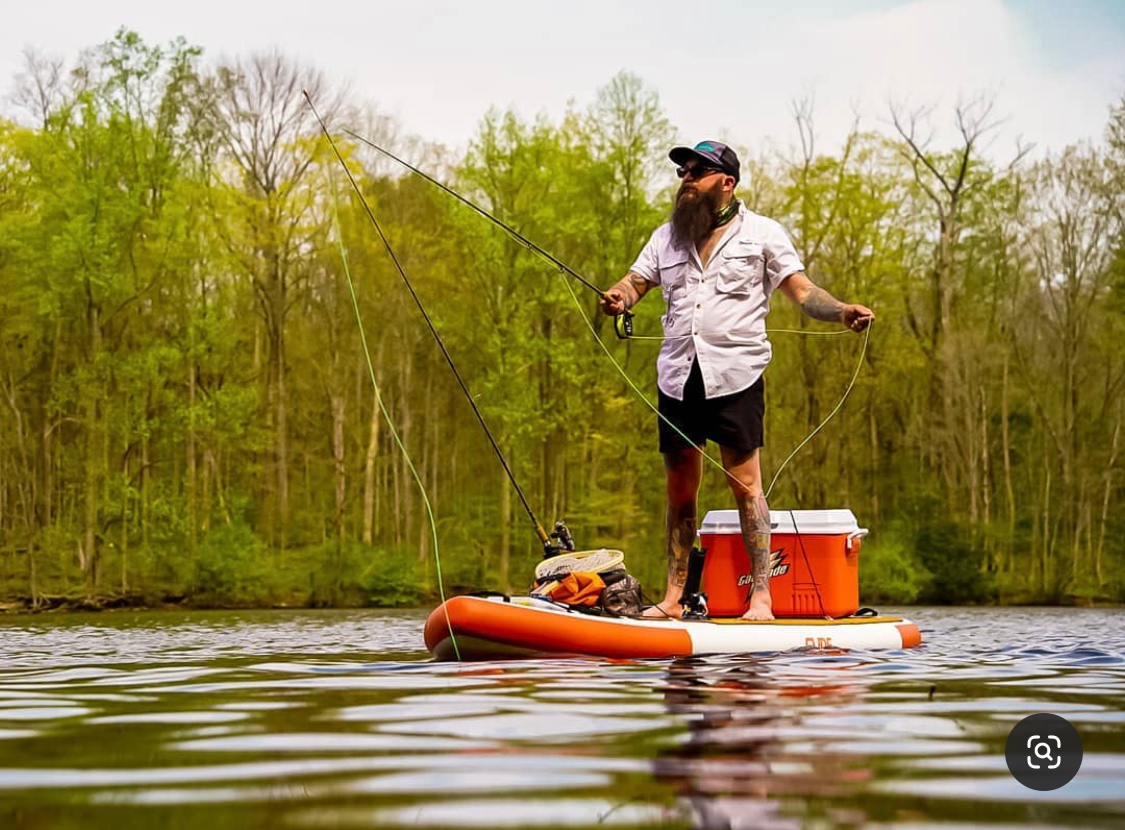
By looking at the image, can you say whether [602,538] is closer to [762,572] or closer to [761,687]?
[762,572]

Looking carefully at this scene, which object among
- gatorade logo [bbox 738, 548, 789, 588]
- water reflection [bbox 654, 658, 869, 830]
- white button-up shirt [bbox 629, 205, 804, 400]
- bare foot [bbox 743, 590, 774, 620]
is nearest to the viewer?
water reflection [bbox 654, 658, 869, 830]

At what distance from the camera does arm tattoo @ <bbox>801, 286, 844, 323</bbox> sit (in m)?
7.35

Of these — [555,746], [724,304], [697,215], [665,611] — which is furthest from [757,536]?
[555,746]

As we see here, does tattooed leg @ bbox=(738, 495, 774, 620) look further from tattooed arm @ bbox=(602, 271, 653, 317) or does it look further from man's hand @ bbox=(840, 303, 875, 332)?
tattooed arm @ bbox=(602, 271, 653, 317)

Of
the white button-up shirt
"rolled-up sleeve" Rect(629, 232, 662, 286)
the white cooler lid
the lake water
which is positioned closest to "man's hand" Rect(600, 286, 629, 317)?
the white button-up shirt

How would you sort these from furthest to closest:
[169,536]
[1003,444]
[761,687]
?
[1003,444]
[169,536]
[761,687]

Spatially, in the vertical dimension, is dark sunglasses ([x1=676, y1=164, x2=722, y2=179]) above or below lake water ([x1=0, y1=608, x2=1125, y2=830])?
above

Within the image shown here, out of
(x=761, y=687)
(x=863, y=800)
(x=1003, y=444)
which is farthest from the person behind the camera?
(x=1003, y=444)

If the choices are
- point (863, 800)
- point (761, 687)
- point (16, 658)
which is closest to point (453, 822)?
point (863, 800)

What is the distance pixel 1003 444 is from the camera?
35.3 m

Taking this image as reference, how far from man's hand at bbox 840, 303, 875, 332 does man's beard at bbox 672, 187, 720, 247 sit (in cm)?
89

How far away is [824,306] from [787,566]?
4.94 ft

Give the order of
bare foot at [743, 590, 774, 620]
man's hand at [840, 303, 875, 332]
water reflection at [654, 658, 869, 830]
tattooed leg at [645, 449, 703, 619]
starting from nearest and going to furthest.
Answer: water reflection at [654, 658, 869, 830] < man's hand at [840, 303, 875, 332] < bare foot at [743, 590, 774, 620] < tattooed leg at [645, 449, 703, 619]

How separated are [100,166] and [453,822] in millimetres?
30686
